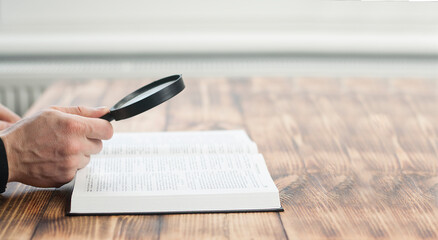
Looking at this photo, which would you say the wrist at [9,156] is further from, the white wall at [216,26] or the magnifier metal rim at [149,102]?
the white wall at [216,26]

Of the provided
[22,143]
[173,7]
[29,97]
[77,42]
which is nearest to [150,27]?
[173,7]

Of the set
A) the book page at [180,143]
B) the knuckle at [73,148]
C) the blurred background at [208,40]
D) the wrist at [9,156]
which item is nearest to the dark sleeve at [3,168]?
the wrist at [9,156]

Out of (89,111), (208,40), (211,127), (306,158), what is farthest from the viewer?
(208,40)

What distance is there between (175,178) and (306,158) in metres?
0.33

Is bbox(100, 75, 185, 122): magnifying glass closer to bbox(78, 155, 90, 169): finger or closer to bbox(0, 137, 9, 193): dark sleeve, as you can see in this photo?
bbox(78, 155, 90, 169): finger

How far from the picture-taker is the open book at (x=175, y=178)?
89 centimetres

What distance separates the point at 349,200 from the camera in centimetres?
94

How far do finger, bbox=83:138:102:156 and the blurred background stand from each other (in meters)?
1.26

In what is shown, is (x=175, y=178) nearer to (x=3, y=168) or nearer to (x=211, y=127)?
(x=3, y=168)

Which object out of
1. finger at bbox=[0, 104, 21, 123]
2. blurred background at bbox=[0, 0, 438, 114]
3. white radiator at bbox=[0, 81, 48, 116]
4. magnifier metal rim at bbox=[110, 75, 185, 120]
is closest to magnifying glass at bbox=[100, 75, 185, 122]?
magnifier metal rim at bbox=[110, 75, 185, 120]

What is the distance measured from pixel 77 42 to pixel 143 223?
60.6 inches

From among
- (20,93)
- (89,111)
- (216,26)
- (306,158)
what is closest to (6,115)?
(89,111)

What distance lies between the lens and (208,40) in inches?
88.7

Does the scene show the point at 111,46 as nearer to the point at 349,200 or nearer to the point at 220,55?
the point at 220,55
